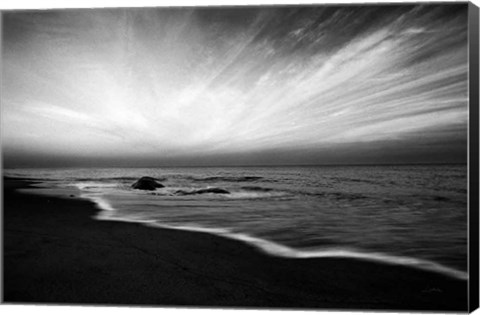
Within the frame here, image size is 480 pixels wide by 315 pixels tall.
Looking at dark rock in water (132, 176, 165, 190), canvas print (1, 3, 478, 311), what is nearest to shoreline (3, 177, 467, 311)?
canvas print (1, 3, 478, 311)

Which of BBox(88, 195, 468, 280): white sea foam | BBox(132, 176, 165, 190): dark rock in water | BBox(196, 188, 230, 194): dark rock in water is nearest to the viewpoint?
BBox(88, 195, 468, 280): white sea foam

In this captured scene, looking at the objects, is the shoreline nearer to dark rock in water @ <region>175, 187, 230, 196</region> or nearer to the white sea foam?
the white sea foam

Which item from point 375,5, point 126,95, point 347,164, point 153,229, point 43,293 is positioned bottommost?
point 43,293

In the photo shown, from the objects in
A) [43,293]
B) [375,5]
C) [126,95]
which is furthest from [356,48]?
[43,293]

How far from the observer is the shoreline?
12.0ft

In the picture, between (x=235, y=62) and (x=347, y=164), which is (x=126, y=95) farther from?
(x=347, y=164)

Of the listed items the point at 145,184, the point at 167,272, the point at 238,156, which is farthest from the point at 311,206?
the point at 145,184

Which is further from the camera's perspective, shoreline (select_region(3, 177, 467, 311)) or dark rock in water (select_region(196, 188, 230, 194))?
dark rock in water (select_region(196, 188, 230, 194))

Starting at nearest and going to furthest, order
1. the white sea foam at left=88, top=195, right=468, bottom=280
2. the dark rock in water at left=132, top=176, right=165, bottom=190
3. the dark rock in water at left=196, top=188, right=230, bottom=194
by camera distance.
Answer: the white sea foam at left=88, top=195, right=468, bottom=280, the dark rock in water at left=196, top=188, right=230, bottom=194, the dark rock in water at left=132, top=176, right=165, bottom=190

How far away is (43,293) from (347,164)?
7.11 feet

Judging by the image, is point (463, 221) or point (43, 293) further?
point (43, 293)

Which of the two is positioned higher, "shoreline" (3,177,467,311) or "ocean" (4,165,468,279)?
"ocean" (4,165,468,279)

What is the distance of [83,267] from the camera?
3.90 m

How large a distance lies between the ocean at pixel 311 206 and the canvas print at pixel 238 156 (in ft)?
0.04
